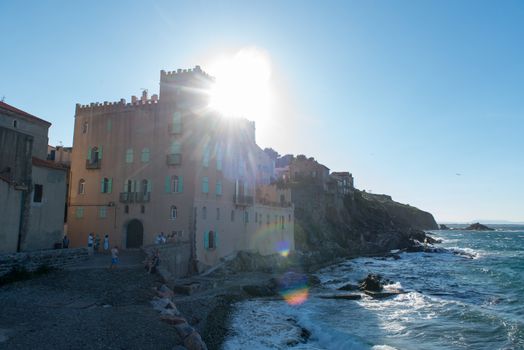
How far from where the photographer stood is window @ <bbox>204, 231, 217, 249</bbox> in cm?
3114

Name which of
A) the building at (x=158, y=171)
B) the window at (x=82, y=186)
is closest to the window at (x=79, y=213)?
the building at (x=158, y=171)

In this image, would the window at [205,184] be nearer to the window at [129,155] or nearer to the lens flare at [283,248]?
the window at [129,155]

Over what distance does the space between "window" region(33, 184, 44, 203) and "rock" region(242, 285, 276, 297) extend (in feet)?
43.9

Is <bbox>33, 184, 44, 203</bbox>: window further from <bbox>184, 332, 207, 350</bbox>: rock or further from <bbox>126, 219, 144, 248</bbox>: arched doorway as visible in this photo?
<bbox>184, 332, 207, 350</bbox>: rock

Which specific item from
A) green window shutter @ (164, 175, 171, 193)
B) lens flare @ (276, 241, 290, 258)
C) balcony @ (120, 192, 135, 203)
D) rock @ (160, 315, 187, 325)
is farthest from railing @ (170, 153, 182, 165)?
lens flare @ (276, 241, 290, 258)

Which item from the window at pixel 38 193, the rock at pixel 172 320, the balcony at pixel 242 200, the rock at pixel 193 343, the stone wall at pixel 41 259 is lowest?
the rock at pixel 193 343

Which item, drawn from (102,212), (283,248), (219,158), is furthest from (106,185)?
(283,248)

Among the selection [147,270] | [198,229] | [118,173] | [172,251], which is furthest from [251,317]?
[118,173]

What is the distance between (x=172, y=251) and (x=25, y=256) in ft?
29.5

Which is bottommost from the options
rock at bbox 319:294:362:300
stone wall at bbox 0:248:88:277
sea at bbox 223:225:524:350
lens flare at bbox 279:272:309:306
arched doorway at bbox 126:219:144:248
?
sea at bbox 223:225:524:350

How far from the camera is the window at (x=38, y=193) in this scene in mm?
22180

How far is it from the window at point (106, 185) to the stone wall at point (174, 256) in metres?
8.67

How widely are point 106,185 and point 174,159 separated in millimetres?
6626

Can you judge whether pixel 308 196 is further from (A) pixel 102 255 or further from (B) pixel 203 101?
(A) pixel 102 255
